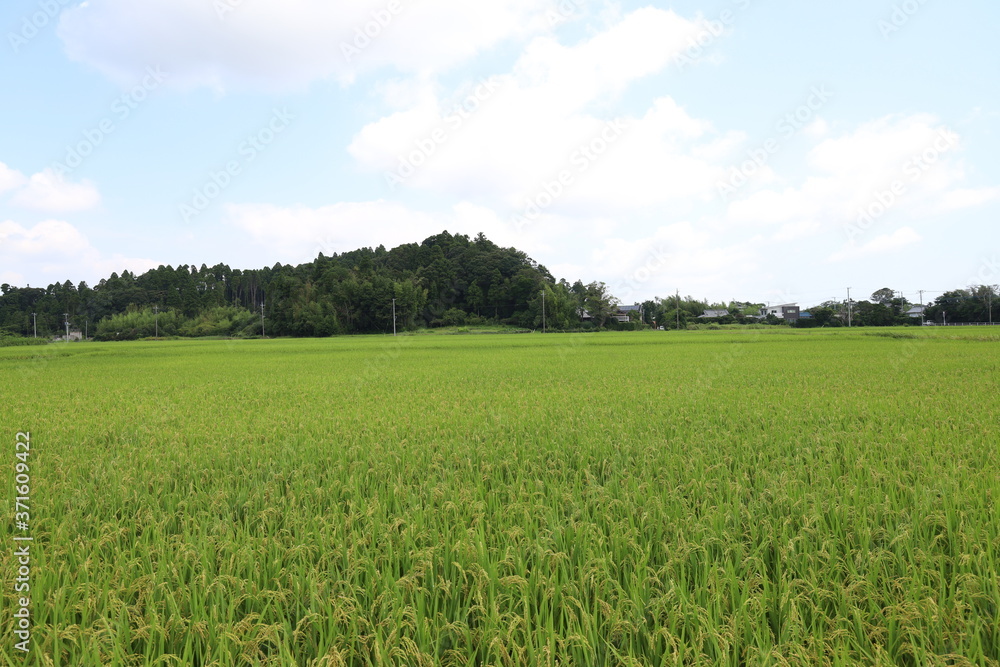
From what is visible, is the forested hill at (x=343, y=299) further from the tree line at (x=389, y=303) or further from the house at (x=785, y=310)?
the house at (x=785, y=310)

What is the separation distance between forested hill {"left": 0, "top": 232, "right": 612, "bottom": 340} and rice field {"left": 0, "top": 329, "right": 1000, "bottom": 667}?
205 ft

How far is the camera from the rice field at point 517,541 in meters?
2.02

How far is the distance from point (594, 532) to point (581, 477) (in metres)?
1.38

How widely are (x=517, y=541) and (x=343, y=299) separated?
230 ft

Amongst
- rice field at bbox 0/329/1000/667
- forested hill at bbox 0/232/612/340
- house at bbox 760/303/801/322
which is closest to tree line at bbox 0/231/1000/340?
forested hill at bbox 0/232/612/340

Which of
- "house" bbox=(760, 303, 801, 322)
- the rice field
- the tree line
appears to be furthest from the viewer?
"house" bbox=(760, 303, 801, 322)

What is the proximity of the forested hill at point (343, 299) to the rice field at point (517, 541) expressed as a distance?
205ft

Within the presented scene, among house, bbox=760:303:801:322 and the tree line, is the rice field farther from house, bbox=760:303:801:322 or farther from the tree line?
house, bbox=760:303:801:322

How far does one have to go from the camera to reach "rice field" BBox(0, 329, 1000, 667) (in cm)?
202

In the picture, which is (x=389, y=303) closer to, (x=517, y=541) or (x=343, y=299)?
(x=343, y=299)

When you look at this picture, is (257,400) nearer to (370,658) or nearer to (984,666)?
(370,658)

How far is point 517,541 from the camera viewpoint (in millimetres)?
2924

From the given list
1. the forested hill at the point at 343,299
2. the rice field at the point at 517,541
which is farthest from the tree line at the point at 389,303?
the rice field at the point at 517,541

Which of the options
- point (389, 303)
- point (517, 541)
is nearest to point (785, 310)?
point (389, 303)
